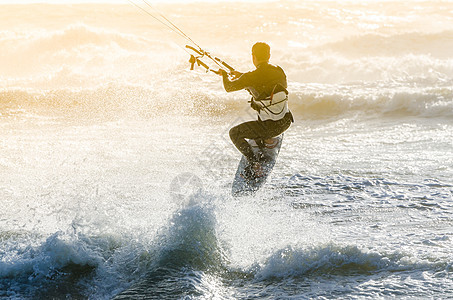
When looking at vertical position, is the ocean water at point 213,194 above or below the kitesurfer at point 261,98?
below

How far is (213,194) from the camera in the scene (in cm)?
686

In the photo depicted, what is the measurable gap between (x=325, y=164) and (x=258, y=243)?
4.54 m

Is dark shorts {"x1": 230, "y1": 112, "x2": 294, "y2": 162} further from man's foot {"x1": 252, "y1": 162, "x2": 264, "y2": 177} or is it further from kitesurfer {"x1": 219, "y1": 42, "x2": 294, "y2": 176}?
man's foot {"x1": 252, "y1": 162, "x2": 264, "y2": 177}

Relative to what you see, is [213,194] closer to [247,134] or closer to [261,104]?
[247,134]

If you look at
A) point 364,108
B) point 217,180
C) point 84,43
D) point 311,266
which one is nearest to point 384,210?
point 311,266

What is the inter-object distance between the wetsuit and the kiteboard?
10 cm

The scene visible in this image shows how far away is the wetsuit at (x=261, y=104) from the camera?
274 inches

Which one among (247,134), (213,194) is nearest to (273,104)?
(247,134)

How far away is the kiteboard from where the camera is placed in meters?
7.62

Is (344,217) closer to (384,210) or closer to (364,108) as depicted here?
(384,210)

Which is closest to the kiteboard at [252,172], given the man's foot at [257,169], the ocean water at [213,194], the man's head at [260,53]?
the man's foot at [257,169]

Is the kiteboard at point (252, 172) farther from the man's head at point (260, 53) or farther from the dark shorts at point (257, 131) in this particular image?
the man's head at point (260, 53)

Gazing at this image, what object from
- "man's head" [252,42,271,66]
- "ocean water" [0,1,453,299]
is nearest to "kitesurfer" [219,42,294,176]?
"man's head" [252,42,271,66]

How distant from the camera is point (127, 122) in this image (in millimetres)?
15305
